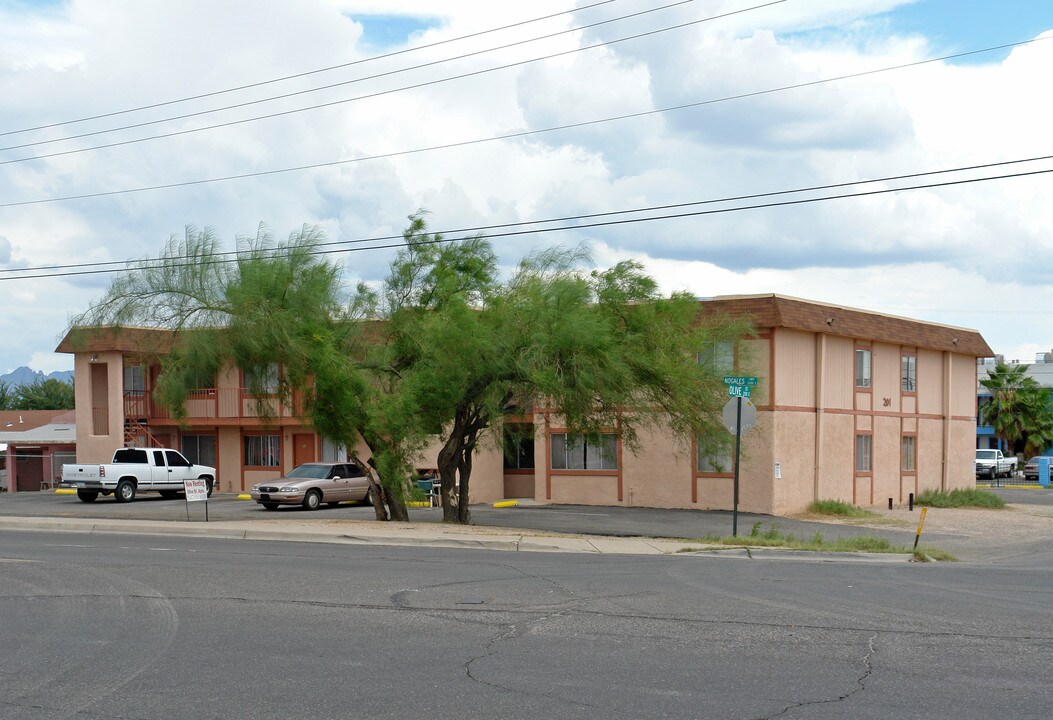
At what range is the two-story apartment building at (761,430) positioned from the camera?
32438mm

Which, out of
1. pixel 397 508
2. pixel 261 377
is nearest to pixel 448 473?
pixel 397 508

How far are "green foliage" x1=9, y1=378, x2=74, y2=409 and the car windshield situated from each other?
195 feet

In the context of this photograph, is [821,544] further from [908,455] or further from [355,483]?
[908,455]

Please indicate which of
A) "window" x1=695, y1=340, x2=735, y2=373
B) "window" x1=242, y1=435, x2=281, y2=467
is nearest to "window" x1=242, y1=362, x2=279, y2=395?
"window" x1=695, y1=340, x2=735, y2=373

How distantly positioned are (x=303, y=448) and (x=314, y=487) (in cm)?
930

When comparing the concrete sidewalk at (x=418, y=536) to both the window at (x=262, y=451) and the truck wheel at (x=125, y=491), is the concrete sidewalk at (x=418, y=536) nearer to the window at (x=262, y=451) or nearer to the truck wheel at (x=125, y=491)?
the truck wheel at (x=125, y=491)

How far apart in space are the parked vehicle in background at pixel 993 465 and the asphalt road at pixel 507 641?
5022cm

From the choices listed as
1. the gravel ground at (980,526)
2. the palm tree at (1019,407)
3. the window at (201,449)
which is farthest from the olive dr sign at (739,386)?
the palm tree at (1019,407)

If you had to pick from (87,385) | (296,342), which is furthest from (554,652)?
(87,385)

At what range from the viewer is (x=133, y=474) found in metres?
38.4

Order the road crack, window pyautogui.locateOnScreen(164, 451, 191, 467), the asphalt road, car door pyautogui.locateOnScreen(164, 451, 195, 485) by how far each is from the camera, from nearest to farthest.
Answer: the road crack, the asphalt road, car door pyautogui.locateOnScreen(164, 451, 195, 485), window pyautogui.locateOnScreen(164, 451, 191, 467)

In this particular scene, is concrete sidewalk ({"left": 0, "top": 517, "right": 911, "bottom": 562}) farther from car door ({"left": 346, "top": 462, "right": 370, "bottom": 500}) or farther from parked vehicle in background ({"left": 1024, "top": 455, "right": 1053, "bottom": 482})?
parked vehicle in background ({"left": 1024, "top": 455, "right": 1053, "bottom": 482})

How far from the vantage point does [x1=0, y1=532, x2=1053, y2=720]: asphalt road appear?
7805 millimetres

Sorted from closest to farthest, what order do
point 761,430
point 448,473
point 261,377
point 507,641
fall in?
1. point 507,641
2. point 261,377
3. point 448,473
4. point 761,430
